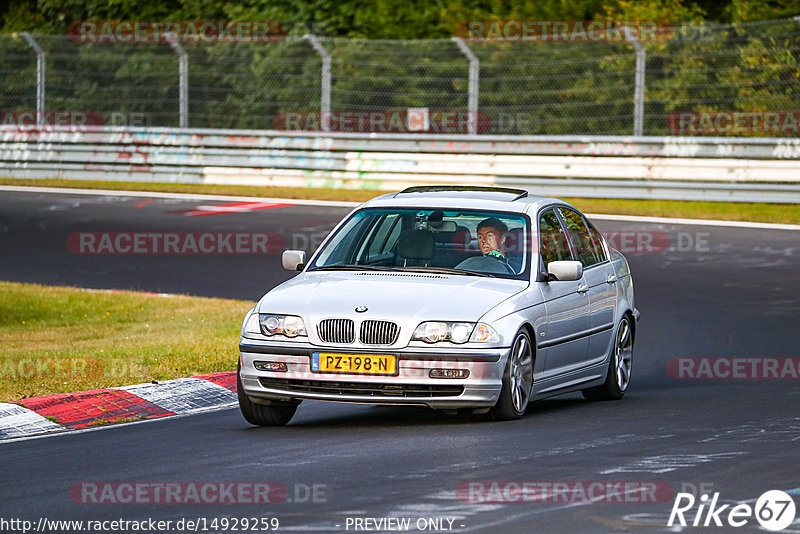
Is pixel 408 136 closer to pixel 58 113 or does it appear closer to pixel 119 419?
pixel 58 113

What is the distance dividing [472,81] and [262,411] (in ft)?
55.4

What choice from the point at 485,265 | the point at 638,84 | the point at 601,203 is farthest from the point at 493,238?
the point at 601,203

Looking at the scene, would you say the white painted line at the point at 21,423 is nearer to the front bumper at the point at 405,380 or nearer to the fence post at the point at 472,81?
the front bumper at the point at 405,380

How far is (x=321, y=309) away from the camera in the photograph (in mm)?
8734

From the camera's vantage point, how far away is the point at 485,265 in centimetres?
966

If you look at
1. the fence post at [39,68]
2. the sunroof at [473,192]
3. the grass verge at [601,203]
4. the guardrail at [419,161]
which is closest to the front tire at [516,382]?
the sunroof at [473,192]

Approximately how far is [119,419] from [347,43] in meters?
18.3

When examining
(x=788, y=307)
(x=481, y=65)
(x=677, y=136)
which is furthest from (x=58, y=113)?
(x=788, y=307)

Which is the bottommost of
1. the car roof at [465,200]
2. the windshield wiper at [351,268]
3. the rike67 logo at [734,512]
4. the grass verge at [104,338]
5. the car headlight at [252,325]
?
the grass verge at [104,338]

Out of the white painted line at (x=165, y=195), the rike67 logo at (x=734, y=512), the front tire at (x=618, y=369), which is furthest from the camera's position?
the white painted line at (x=165, y=195)

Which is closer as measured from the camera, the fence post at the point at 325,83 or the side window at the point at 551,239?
the side window at the point at 551,239

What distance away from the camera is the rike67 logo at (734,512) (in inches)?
243

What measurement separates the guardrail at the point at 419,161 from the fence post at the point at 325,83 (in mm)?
475

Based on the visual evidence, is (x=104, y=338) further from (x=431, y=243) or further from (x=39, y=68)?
(x=39, y=68)
